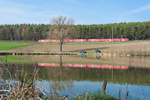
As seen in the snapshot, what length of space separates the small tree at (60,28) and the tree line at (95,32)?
128 ft

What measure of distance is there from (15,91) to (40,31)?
4219 inches

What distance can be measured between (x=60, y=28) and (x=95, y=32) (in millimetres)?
52950

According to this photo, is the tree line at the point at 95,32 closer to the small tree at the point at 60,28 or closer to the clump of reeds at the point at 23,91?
the small tree at the point at 60,28

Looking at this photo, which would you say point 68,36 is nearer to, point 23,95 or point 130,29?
point 23,95

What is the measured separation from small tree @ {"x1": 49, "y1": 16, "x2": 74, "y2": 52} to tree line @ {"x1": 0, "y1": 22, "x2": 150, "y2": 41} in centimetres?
3903

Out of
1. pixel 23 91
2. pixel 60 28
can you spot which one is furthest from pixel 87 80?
pixel 60 28

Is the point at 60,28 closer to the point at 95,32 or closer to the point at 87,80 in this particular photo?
the point at 87,80

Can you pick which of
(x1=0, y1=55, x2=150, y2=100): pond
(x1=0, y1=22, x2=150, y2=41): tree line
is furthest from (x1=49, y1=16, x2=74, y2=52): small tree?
(x1=0, y1=22, x2=150, y2=41): tree line

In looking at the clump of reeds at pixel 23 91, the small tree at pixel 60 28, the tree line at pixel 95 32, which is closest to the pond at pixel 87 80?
the clump of reeds at pixel 23 91

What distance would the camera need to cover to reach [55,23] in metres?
52.8

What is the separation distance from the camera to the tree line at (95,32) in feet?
315

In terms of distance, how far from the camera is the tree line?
3784 inches

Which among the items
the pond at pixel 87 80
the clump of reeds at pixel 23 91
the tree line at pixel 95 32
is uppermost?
the tree line at pixel 95 32

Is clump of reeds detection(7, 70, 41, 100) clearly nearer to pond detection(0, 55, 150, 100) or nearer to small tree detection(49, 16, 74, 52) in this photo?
pond detection(0, 55, 150, 100)
